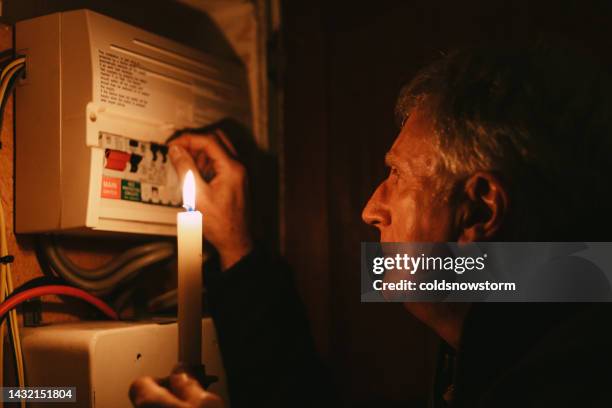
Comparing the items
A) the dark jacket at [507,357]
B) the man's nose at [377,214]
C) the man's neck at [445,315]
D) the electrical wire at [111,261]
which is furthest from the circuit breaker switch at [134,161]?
the man's neck at [445,315]

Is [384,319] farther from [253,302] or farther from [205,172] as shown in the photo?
[205,172]

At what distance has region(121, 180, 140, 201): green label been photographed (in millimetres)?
1112

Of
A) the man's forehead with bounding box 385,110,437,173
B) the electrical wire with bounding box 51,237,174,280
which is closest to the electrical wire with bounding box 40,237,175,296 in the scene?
the electrical wire with bounding box 51,237,174,280

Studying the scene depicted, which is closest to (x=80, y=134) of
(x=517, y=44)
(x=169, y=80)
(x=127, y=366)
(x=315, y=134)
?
(x=169, y=80)

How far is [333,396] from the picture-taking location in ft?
4.26

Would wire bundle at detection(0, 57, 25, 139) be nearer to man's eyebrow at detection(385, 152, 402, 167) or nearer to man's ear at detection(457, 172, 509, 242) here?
man's eyebrow at detection(385, 152, 402, 167)

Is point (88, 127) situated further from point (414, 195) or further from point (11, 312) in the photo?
point (414, 195)

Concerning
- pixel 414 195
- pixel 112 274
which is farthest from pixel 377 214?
pixel 112 274

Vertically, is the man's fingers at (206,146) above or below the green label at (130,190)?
above

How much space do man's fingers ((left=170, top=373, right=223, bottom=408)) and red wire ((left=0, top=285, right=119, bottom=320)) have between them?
1.31 feet

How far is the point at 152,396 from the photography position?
0.70 m

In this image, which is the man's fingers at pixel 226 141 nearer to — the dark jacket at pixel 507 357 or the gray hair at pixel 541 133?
the dark jacket at pixel 507 357

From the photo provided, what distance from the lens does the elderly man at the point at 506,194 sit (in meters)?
0.72

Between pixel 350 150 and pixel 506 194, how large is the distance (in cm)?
67
